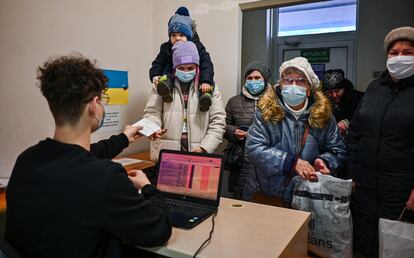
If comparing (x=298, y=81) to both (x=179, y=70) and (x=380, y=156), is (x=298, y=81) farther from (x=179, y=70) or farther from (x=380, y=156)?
(x=179, y=70)

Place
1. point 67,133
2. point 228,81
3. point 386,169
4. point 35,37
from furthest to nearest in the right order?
point 228,81, point 35,37, point 386,169, point 67,133

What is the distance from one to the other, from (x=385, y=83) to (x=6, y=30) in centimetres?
230

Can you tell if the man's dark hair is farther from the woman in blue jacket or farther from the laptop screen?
the woman in blue jacket

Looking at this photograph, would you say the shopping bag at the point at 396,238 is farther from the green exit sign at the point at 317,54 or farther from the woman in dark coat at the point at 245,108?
the green exit sign at the point at 317,54

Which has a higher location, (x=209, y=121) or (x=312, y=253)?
(x=209, y=121)

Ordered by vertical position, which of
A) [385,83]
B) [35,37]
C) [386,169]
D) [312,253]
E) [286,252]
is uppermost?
[35,37]

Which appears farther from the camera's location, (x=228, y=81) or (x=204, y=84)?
(x=228, y=81)

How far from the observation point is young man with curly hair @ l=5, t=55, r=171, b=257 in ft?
3.15

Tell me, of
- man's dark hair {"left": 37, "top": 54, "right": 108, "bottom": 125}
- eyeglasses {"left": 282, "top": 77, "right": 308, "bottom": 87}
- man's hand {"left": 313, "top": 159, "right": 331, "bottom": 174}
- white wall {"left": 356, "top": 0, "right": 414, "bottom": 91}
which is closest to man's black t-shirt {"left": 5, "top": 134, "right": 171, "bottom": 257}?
man's dark hair {"left": 37, "top": 54, "right": 108, "bottom": 125}

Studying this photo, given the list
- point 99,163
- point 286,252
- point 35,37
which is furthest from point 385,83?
point 35,37

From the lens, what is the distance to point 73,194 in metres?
0.96

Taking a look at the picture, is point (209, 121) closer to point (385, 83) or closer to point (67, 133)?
point (385, 83)

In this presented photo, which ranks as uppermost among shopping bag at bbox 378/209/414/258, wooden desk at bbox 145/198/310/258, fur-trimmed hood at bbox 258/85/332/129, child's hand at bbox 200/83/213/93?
child's hand at bbox 200/83/213/93

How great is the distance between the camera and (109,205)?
0.95 m
